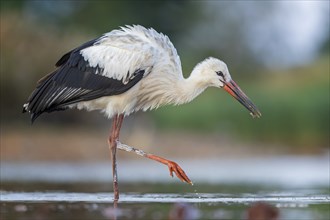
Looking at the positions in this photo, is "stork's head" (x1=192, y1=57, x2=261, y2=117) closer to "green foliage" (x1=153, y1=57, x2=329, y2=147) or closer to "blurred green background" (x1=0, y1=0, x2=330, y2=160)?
"blurred green background" (x1=0, y1=0, x2=330, y2=160)

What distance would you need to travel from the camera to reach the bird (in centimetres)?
1113

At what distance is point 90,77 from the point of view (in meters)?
11.3

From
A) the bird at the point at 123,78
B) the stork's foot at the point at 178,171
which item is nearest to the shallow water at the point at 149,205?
the stork's foot at the point at 178,171

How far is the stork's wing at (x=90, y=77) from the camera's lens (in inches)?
438

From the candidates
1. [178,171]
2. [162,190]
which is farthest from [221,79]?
[162,190]

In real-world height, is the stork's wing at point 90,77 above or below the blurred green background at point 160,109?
below

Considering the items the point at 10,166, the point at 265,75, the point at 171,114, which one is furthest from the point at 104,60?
the point at 265,75

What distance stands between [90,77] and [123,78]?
0.38 meters

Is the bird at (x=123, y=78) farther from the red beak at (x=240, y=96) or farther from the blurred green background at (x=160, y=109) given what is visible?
the blurred green background at (x=160, y=109)

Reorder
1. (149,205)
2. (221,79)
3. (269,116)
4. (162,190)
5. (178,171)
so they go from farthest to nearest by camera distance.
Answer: (269,116), (162,190), (221,79), (178,171), (149,205)

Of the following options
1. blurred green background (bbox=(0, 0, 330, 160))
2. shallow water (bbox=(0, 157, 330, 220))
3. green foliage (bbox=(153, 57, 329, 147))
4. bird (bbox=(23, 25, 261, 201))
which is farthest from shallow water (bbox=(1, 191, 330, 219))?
green foliage (bbox=(153, 57, 329, 147))

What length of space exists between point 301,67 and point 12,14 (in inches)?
412

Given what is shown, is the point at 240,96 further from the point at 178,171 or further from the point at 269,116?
the point at 269,116

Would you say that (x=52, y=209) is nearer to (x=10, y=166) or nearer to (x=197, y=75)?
(x=197, y=75)
